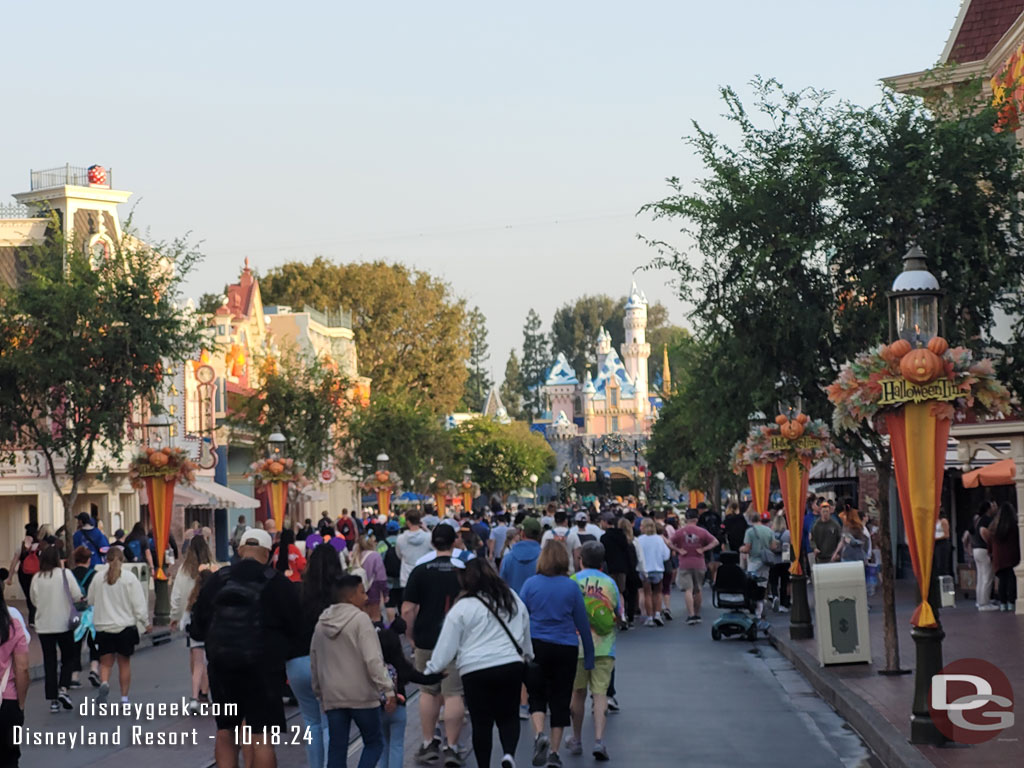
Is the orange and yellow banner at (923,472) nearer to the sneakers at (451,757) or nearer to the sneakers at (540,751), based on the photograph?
the sneakers at (540,751)

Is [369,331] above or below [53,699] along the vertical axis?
above

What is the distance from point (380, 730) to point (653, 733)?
4.12 m

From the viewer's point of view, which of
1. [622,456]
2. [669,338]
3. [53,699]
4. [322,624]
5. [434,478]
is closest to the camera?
[322,624]

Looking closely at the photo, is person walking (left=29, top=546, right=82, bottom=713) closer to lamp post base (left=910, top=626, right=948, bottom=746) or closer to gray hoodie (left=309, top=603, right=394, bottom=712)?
gray hoodie (left=309, top=603, right=394, bottom=712)

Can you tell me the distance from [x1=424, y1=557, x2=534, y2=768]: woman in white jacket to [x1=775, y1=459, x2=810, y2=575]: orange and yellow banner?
11.5 m

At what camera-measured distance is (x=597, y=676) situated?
476 inches

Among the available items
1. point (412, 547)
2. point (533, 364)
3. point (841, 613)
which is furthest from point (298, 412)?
point (533, 364)

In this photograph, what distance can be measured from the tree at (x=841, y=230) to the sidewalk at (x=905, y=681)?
2.64m

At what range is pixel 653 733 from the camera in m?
12.9

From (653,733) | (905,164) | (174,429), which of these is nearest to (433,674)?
(653,733)

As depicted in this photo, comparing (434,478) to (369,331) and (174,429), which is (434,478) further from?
(174,429)

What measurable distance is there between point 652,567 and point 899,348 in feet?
41.9

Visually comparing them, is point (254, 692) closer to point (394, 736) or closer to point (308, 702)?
point (308, 702)

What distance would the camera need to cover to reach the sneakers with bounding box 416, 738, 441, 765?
11.8 metres
